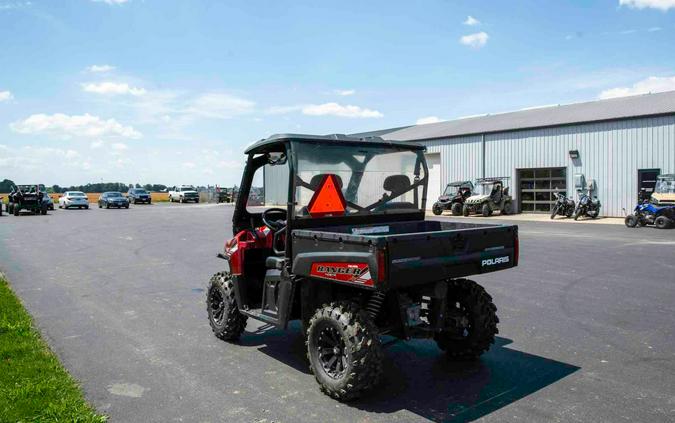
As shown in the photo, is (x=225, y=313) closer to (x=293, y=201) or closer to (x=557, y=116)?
(x=293, y=201)

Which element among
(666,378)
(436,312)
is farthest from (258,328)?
(666,378)

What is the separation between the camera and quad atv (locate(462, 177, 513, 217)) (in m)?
28.0

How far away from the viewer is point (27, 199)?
33156 millimetres

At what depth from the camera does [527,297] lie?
8.03 meters

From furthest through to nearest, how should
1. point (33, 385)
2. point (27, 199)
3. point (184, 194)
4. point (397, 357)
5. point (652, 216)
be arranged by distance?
point (184, 194) → point (27, 199) → point (652, 216) → point (397, 357) → point (33, 385)

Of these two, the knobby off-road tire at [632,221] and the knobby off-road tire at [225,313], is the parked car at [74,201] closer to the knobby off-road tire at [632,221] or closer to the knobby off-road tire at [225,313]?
the knobby off-road tire at [632,221]

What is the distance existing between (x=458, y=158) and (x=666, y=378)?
29.2 meters

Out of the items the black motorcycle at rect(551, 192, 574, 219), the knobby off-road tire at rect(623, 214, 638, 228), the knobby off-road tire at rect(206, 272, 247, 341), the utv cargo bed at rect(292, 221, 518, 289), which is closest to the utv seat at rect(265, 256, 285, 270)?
the utv cargo bed at rect(292, 221, 518, 289)

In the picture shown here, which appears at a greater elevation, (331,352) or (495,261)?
(495,261)

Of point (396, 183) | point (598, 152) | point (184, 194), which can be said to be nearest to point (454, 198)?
point (598, 152)

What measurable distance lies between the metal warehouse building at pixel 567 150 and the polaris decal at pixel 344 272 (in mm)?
24452

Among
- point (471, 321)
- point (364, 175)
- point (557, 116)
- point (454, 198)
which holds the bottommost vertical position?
point (471, 321)

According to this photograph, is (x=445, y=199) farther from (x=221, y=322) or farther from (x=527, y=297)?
(x=221, y=322)

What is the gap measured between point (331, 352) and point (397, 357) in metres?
1.08
